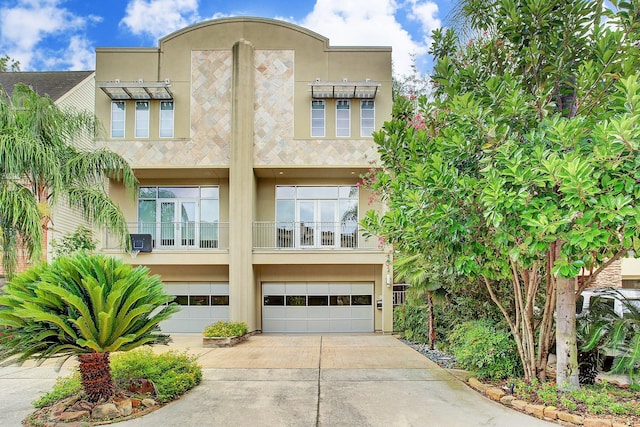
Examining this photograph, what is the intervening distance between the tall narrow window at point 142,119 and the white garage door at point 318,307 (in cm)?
706

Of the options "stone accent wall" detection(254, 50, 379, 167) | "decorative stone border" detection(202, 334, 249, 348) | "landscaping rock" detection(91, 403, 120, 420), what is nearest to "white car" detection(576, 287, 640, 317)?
"landscaping rock" detection(91, 403, 120, 420)

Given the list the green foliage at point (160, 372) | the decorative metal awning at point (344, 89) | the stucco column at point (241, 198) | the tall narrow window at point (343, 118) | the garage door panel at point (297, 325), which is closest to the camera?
the green foliage at point (160, 372)

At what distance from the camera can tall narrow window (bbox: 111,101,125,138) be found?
14953 mm

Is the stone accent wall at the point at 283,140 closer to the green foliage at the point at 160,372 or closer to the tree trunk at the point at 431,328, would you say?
the tree trunk at the point at 431,328

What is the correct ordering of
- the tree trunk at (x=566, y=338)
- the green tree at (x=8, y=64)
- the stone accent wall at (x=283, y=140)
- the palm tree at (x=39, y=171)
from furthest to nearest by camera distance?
the green tree at (x=8, y=64) < the stone accent wall at (x=283, y=140) < the palm tree at (x=39, y=171) < the tree trunk at (x=566, y=338)

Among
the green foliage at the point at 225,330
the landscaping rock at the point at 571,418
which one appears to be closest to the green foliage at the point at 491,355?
the landscaping rock at the point at 571,418

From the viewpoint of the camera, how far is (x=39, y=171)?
9.05m

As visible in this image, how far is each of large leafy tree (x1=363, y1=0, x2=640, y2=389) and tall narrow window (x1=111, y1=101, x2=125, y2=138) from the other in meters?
11.3

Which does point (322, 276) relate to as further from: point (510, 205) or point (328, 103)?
point (510, 205)

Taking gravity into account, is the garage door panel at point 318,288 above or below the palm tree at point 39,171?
below

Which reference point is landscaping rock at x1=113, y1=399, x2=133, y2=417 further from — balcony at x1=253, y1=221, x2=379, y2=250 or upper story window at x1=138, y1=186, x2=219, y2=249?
upper story window at x1=138, y1=186, x2=219, y2=249

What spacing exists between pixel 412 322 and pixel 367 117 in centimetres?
727

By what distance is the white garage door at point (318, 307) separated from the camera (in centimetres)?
1593

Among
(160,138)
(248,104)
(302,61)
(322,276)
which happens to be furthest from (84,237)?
(302,61)
